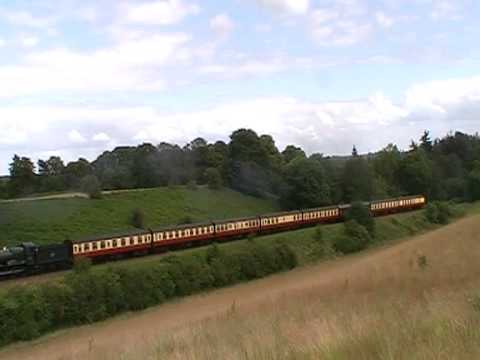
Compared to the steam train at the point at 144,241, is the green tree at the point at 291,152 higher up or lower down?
higher up

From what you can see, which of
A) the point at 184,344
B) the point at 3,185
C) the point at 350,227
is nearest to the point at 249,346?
the point at 184,344

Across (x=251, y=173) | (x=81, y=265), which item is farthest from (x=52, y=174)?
(x=81, y=265)

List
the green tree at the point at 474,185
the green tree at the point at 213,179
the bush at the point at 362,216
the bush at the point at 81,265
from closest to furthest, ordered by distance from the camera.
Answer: the bush at the point at 81,265 → the bush at the point at 362,216 → the green tree at the point at 213,179 → the green tree at the point at 474,185

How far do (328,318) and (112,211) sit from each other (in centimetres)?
5057

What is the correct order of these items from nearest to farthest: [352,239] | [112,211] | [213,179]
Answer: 1. [352,239]
2. [112,211]
3. [213,179]

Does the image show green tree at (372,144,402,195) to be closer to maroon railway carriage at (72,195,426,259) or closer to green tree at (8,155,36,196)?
maroon railway carriage at (72,195,426,259)

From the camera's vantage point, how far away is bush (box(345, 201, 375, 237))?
59.3m

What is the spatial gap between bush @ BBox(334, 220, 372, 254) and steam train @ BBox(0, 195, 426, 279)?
4.64 meters

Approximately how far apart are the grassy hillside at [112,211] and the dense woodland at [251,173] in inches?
95.9

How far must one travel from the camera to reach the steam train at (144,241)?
118 ft

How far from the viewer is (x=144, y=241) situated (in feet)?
141

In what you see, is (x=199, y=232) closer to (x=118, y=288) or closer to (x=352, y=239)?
(x=352, y=239)

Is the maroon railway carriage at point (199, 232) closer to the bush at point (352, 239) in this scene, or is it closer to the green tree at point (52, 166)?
the bush at point (352, 239)

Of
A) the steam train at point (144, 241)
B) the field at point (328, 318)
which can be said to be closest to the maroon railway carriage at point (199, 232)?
the steam train at point (144, 241)
